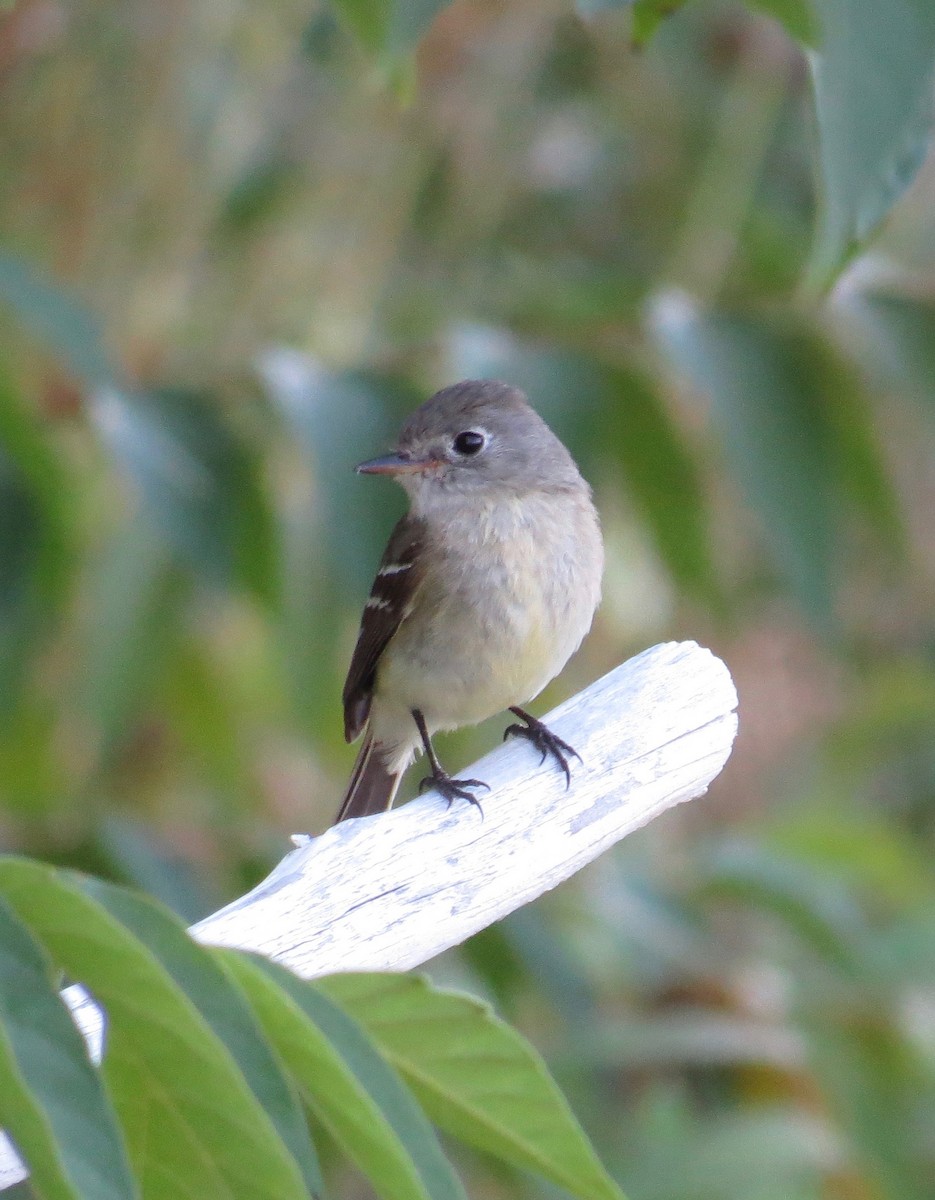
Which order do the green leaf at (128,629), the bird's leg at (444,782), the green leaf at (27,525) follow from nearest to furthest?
the bird's leg at (444,782), the green leaf at (27,525), the green leaf at (128,629)

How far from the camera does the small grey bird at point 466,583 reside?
398 centimetres

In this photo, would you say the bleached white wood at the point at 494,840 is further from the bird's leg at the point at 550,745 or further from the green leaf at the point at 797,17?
the green leaf at the point at 797,17

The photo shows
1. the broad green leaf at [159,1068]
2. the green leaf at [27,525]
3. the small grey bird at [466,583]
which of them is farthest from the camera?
the small grey bird at [466,583]

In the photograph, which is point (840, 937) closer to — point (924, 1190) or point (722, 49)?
point (924, 1190)

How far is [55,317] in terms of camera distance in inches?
148

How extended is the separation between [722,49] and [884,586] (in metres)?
2.69

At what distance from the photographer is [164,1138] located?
59.6 inches

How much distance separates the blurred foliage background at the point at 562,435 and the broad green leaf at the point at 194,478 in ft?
0.04

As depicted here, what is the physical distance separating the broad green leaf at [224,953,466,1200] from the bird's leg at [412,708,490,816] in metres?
1.01

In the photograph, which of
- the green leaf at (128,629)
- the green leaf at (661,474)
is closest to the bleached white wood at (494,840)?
the green leaf at (661,474)

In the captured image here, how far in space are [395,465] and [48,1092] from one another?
2.91m

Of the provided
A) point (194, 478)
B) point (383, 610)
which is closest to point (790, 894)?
point (383, 610)

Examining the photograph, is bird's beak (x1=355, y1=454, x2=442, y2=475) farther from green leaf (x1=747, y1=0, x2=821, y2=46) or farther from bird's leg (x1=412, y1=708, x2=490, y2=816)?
green leaf (x1=747, y1=0, x2=821, y2=46)

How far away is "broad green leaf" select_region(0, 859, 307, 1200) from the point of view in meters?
1.44
